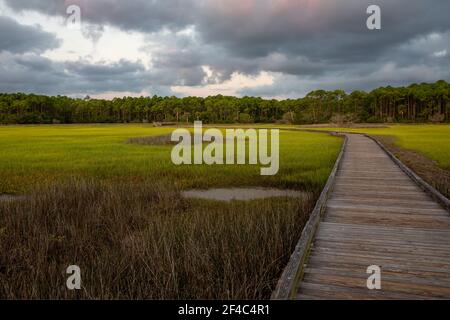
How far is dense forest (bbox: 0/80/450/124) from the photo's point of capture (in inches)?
3374

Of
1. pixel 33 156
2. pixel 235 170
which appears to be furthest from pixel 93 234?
pixel 33 156

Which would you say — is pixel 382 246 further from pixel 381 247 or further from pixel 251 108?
pixel 251 108

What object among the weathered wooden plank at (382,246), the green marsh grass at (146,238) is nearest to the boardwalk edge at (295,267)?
the weathered wooden plank at (382,246)

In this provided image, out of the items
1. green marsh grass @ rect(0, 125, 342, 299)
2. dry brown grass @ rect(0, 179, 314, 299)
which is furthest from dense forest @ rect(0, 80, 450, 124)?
dry brown grass @ rect(0, 179, 314, 299)

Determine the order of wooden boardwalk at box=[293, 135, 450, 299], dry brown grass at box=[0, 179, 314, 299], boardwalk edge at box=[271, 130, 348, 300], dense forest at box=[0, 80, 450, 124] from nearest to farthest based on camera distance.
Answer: boardwalk edge at box=[271, 130, 348, 300]
wooden boardwalk at box=[293, 135, 450, 299]
dry brown grass at box=[0, 179, 314, 299]
dense forest at box=[0, 80, 450, 124]

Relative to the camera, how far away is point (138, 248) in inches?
211

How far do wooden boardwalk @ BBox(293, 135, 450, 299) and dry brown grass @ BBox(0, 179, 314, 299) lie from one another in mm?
819

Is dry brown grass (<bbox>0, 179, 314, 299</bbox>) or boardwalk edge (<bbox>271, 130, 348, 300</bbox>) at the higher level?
boardwalk edge (<bbox>271, 130, 348, 300</bbox>)

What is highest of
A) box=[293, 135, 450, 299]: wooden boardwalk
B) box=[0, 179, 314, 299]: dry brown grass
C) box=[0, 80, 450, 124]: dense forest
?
box=[0, 80, 450, 124]: dense forest

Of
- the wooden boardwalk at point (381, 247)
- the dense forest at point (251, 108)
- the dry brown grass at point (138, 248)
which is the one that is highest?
the dense forest at point (251, 108)

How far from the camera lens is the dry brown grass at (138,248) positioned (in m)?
4.42

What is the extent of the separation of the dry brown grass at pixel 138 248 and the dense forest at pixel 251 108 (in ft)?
226

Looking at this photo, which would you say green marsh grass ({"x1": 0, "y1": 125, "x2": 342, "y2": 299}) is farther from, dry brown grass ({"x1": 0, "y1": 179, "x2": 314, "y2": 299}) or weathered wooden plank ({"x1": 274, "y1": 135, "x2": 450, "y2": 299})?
weathered wooden plank ({"x1": 274, "y1": 135, "x2": 450, "y2": 299})

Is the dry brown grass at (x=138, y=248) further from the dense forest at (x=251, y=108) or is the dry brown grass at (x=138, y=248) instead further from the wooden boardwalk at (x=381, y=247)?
the dense forest at (x=251, y=108)
